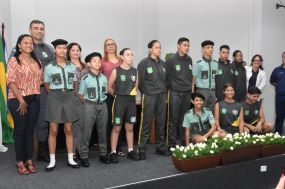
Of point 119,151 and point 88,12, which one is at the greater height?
point 88,12

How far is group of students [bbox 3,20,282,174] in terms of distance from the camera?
3.57 metres

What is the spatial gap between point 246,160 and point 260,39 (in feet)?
12.2

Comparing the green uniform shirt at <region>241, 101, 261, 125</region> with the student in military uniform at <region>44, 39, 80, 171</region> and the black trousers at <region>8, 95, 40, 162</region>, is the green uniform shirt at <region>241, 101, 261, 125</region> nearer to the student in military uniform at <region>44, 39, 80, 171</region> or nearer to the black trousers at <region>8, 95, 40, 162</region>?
the student in military uniform at <region>44, 39, 80, 171</region>

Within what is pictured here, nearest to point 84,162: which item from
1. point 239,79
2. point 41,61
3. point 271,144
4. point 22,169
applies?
point 22,169

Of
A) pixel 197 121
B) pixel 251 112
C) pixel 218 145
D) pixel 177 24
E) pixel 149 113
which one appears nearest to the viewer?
pixel 218 145

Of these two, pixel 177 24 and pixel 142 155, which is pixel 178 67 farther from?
pixel 177 24

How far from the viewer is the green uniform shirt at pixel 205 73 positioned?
469 cm

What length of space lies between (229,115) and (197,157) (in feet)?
4.44

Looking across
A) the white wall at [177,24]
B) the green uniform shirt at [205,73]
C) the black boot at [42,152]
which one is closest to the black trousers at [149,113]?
the green uniform shirt at [205,73]

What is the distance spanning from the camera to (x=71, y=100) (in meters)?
3.71

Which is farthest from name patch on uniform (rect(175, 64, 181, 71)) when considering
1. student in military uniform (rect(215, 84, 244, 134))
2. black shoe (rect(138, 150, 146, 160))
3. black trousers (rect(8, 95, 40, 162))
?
black trousers (rect(8, 95, 40, 162))

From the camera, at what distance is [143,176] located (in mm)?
3564

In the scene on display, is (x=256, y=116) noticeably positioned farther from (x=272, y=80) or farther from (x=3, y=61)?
(x=3, y=61)

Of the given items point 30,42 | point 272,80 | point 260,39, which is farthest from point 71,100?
point 260,39
